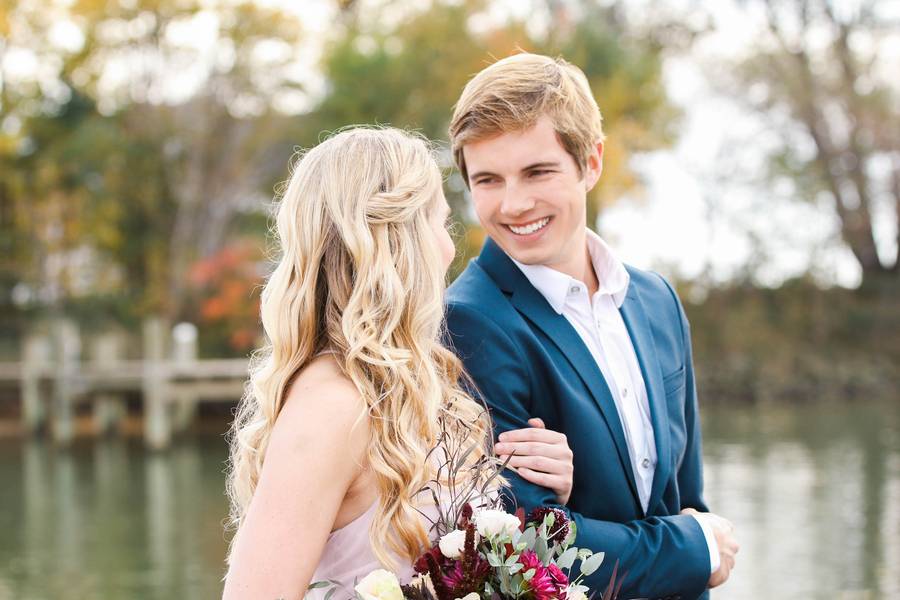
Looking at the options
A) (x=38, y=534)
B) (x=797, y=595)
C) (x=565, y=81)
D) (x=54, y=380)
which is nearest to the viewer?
(x=565, y=81)

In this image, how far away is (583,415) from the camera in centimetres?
284

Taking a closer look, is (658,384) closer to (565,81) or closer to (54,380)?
(565,81)

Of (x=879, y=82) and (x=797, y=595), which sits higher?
(x=879, y=82)

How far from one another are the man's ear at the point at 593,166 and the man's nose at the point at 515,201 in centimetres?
19

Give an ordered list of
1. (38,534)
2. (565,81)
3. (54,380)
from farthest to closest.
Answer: (54,380) < (38,534) < (565,81)

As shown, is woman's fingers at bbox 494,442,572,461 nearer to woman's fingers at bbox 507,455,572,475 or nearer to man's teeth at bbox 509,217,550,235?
woman's fingers at bbox 507,455,572,475

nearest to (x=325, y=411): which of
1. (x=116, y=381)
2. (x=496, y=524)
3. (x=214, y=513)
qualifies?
(x=496, y=524)

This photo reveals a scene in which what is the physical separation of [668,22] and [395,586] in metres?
28.4

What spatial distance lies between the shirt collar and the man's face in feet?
0.11

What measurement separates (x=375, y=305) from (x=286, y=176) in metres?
24.2

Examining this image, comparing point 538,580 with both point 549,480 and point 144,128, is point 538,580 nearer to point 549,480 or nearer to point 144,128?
point 549,480

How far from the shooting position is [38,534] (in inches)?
557

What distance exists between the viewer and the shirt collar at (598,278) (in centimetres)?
298

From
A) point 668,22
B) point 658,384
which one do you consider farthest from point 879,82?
point 658,384
